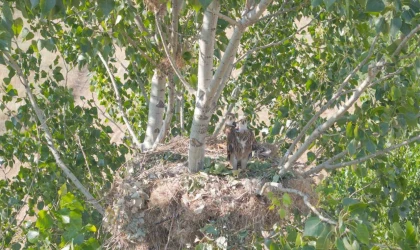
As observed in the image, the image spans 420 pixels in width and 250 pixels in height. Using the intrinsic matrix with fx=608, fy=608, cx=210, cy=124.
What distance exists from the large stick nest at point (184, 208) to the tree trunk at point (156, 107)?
790 mm

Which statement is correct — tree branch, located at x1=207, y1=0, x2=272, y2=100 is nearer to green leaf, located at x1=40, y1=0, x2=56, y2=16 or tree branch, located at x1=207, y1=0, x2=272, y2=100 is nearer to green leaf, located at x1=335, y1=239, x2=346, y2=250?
green leaf, located at x1=40, y1=0, x2=56, y2=16

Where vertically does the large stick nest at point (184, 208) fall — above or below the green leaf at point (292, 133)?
below

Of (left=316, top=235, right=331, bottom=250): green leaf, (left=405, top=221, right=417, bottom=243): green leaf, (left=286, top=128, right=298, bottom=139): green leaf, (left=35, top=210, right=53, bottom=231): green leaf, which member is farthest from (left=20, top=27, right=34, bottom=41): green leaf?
(left=405, top=221, right=417, bottom=243): green leaf

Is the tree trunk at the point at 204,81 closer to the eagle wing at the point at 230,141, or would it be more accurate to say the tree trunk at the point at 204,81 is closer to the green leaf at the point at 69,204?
the eagle wing at the point at 230,141

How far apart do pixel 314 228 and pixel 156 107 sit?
10.5ft

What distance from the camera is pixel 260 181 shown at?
438 centimetres

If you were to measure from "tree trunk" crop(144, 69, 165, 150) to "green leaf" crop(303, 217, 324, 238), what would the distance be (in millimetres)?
2988

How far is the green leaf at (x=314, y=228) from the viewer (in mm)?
2203

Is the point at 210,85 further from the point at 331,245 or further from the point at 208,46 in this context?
the point at 331,245

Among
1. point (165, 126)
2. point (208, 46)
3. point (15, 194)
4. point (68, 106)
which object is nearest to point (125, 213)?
point (165, 126)

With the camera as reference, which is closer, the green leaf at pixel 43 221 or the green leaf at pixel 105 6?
the green leaf at pixel 43 221

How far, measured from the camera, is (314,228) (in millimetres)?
2219

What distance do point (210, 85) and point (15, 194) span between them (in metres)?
3.13

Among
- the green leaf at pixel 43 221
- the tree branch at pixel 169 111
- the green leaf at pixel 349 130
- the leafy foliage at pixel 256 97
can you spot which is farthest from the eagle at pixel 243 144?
the green leaf at pixel 43 221
